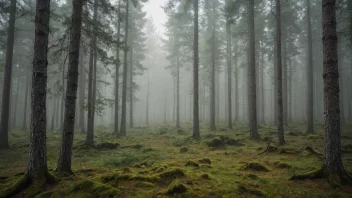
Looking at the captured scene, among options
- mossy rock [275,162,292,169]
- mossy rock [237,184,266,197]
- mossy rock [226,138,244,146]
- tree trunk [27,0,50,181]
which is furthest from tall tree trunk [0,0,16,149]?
mossy rock [275,162,292,169]

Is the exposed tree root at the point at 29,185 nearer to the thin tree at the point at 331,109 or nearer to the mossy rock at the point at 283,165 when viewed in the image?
the thin tree at the point at 331,109

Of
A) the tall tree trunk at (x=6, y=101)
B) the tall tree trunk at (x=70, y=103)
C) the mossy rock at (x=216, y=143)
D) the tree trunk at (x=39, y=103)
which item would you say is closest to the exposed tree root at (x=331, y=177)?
the mossy rock at (x=216, y=143)

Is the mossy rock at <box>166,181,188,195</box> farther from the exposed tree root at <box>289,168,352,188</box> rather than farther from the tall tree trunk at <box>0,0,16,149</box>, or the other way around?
the tall tree trunk at <box>0,0,16,149</box>

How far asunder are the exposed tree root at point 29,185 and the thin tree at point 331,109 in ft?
24.4

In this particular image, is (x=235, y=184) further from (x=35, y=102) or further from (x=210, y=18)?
(x=210, y=18)

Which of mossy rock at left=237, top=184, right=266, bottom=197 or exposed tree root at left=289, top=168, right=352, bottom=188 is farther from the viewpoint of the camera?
exposed tree root at left=289, top=168, right=352, bottom=188

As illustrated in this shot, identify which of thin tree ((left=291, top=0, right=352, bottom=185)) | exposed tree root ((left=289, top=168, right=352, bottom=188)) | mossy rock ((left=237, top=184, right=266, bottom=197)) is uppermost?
thin tree ((left=291, top=0, right=352, bottom=185))

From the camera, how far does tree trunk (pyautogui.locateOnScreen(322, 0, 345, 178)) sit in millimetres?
5223

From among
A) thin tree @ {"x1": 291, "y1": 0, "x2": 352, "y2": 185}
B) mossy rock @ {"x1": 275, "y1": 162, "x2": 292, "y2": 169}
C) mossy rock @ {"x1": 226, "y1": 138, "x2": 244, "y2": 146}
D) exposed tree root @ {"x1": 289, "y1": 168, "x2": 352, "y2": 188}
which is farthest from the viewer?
mossy rock @ {"x1": 226, "y1": 138, "x2": 244, "y2": 146}

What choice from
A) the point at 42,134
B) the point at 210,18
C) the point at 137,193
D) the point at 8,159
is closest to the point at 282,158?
the point at 137,193

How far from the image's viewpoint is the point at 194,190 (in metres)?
4.80

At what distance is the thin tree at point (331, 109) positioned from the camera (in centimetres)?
520

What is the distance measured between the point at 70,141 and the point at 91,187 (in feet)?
7.31

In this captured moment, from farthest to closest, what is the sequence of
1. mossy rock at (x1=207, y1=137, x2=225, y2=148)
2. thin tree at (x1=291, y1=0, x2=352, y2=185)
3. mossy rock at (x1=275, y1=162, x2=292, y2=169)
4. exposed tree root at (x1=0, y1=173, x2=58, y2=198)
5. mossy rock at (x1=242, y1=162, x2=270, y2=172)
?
mossy rock at (x1=207, y1=137, x2=225, y2=148), mossy rock at (x1=275, y1=162, x2=292, y2=169), mossy rock at (x1=242, y1=162, x2=270, y2=172), thin tree at (x1=291, y1=0, x2=352, y2=185), exposed tree root at (x1=0, y1=173, x2=58, y2=198)
